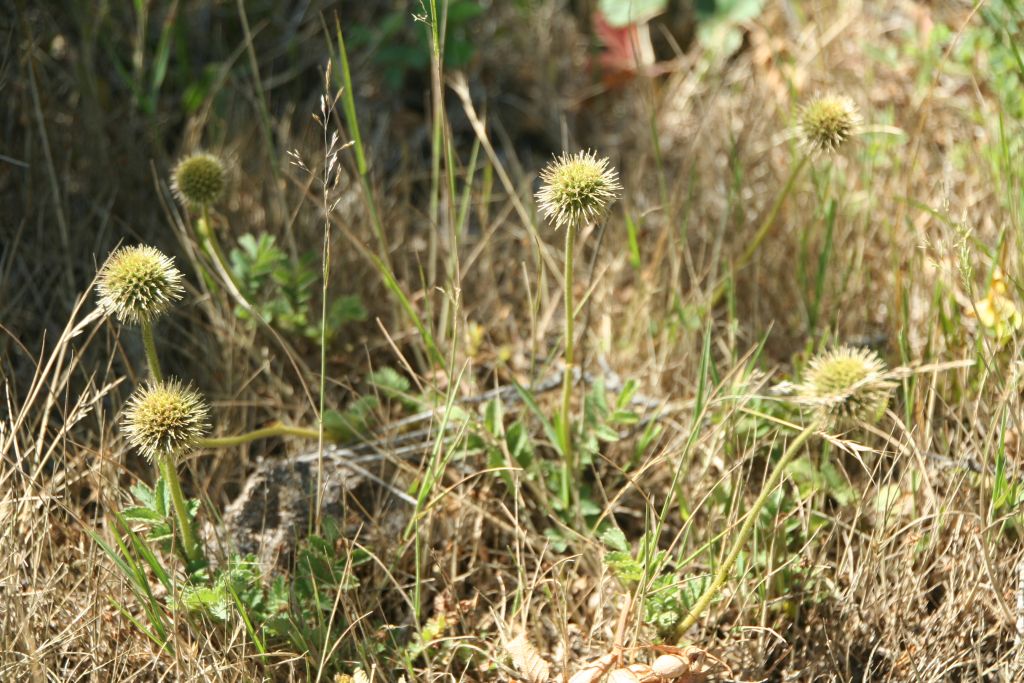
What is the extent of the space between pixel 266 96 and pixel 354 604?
2257 mm

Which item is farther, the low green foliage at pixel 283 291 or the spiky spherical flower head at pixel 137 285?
the low green foliage at pixel 283 291

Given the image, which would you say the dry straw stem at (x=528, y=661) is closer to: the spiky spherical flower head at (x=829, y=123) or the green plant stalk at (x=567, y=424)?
the green plant stalk at (x=567, y=424)

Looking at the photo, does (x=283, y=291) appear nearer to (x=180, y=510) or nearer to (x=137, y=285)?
(x=137, y=285)

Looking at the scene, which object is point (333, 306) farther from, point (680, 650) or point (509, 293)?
point (680, 650)

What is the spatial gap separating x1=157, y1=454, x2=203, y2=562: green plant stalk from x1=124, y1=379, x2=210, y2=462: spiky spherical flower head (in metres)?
0.03

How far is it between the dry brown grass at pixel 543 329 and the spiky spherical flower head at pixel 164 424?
184 mm

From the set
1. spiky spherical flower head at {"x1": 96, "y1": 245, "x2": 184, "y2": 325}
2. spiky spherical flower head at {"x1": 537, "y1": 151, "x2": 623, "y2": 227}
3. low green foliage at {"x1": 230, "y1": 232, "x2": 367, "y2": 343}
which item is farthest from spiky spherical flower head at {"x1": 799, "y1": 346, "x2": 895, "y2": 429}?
spiky spherical flower head at {"x1": 96, "y1": 245, "x2": 184, "y2": 325}

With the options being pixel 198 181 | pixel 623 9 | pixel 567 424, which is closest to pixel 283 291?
pixel 198 181

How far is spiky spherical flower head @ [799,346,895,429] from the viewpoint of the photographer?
2.11 metres

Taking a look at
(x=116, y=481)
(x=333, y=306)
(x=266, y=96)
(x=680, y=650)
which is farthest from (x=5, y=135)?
(x=680, y=650)

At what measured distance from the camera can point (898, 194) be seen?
3312mm

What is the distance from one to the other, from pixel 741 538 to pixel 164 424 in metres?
1.22

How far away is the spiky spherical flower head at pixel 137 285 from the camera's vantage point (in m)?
2.11

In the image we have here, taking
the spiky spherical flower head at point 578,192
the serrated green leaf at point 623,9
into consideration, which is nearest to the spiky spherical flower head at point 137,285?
the spiky spherical flower head at point 578,192
